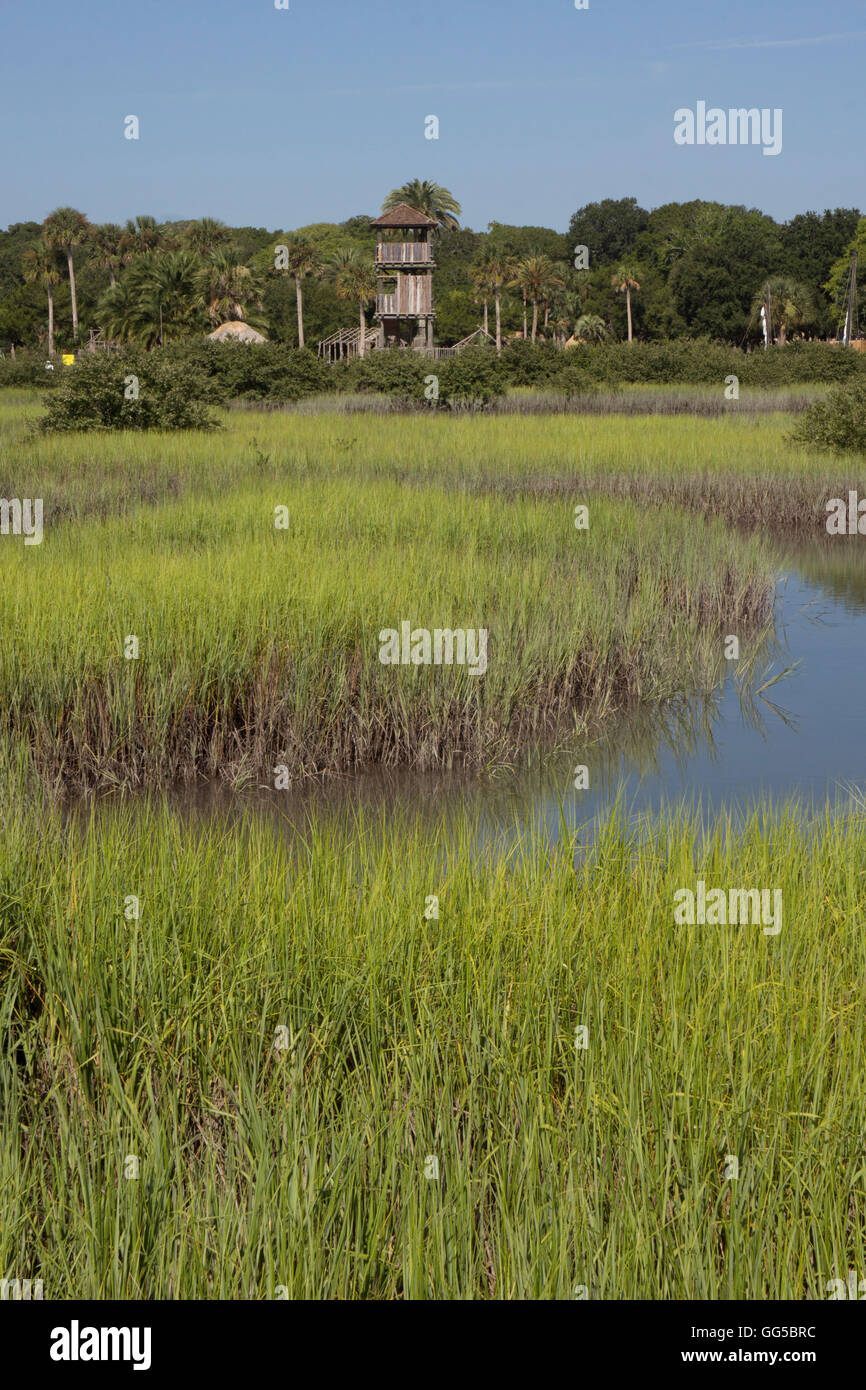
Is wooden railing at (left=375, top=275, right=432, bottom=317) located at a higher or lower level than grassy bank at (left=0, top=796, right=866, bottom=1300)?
higher

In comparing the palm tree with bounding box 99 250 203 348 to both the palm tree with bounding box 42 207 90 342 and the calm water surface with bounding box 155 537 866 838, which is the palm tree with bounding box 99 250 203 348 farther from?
the calm water surface with bounding box 155 537 866 838

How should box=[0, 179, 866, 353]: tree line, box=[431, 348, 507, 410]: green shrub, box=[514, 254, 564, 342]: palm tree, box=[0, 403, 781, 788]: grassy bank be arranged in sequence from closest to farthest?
box=[0, 403, 781, 788]: grassy bank → box=[431, 348, 507, 410]: green shrub → box=[0, 179, 866, 353]: tree line → box=[514, 254, 564, 342]: palm tree

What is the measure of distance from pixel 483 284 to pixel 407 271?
84.5 ft

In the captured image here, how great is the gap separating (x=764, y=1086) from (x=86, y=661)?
5287mm

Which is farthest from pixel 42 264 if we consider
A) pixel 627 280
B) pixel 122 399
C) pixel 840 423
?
pixel 840 423

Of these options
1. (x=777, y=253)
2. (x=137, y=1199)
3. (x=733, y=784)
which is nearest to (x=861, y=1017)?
(x=137, y=1199)

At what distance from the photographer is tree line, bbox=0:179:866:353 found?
203 feet

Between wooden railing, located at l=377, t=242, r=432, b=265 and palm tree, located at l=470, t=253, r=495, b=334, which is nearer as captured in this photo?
wooden railing, located at l=377, t=242, r=432, b=265

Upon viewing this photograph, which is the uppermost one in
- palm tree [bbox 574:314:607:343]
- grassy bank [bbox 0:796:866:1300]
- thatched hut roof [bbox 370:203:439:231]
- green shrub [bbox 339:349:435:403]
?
palm tree [bbox 574:314:607:343]

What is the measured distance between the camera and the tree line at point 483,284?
61.9 m

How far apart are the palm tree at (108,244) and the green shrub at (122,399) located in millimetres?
46765

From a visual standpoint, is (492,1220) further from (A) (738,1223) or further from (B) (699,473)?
(B) (699,473)

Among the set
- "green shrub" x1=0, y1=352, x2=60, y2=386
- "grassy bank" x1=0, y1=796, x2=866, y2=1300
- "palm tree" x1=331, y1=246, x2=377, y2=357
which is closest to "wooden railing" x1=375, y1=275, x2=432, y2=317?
"green shrub" x1=0, y1=352, x2=60, y2=386

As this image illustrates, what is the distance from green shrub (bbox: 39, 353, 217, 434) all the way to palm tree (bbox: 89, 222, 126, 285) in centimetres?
4676
